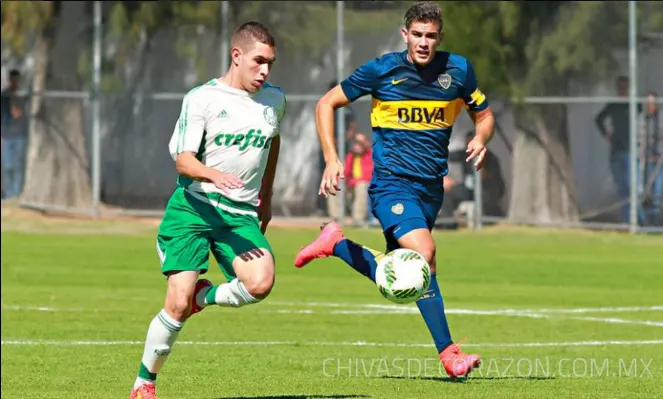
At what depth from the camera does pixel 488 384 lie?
9.87m

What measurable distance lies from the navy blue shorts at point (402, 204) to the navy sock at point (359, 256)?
185mm

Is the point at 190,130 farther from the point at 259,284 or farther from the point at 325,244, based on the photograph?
the point at 325,244

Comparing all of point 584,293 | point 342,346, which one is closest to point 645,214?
point 584,293

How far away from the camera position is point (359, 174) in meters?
25.3

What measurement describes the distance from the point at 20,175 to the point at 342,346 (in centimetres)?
1557

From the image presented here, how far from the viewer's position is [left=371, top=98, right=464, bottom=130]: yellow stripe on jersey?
10.7m

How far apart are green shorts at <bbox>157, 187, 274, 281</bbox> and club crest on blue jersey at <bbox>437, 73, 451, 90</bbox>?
1950mm

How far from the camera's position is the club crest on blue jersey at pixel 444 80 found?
10648mm

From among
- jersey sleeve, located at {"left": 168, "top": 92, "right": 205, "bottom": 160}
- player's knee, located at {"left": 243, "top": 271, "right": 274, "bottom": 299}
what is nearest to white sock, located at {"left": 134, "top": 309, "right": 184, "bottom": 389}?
player's knee, located at {"left": 243, "top": 271, "right": 274, "bottom": 299}

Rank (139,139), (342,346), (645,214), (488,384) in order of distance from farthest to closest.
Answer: (139,139), (645,214), (342,346), (488,384)

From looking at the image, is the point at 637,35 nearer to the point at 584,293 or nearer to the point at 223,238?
the point at 584,293

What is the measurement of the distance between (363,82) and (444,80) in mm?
536


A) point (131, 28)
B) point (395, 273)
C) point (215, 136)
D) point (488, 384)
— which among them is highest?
point (131, 28)

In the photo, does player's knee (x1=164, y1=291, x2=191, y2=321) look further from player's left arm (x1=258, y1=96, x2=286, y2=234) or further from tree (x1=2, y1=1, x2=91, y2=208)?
tree (x1=2, y1=1, x2=91, y2=208)
